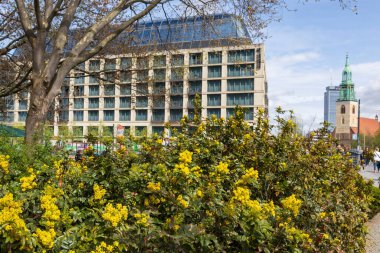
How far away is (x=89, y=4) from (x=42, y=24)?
10.8 ft

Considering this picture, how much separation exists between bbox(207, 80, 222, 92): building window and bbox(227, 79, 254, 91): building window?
1.78m

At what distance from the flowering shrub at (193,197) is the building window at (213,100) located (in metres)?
65.4

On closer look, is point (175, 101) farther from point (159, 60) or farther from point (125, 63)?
point (159, 60)

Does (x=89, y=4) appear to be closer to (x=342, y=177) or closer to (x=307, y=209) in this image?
(x=342, y=177)

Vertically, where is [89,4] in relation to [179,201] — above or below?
above

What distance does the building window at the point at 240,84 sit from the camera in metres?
67.9

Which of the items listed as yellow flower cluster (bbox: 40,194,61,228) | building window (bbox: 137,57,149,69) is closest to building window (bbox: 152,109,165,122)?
building window (bbox: 137,57,149,69)

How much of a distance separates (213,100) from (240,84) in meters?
5.29

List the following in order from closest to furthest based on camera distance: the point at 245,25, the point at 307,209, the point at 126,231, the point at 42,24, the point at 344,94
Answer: the point at 126,231 < the point at 307,209 < the point at 42,24 < the point at 245,25 < the point at 344,94

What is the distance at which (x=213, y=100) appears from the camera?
233 ft

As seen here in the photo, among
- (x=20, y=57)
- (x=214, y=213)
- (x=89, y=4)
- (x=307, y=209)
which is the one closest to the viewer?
(x=214, y=213)

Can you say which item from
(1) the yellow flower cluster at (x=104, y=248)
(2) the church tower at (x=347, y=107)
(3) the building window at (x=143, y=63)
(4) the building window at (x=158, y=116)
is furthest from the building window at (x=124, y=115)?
(2) the church tower at (x=347, y=107)

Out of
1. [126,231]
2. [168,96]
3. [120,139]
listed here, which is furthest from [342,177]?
[168,96]

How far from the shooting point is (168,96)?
37.9 ft
